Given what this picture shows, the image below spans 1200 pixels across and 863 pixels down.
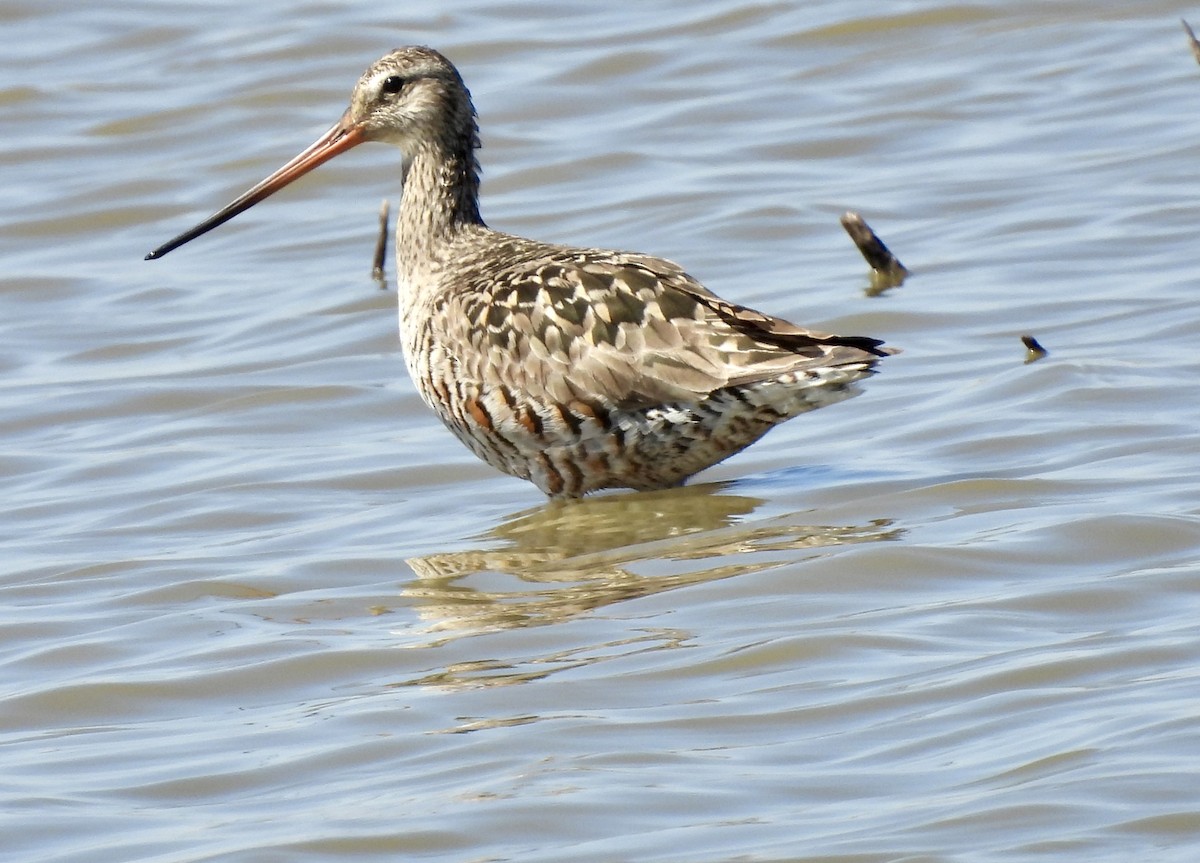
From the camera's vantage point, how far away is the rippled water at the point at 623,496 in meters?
5.52

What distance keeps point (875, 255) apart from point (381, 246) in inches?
104

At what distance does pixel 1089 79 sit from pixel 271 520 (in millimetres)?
7437

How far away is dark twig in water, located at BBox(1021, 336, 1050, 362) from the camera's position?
9562 mm

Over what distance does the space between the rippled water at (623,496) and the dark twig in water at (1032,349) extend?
0.07 metres

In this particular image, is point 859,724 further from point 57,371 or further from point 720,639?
point 57,371

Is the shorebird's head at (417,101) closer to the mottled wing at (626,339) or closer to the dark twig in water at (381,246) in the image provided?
the mottled wing at (626,339)

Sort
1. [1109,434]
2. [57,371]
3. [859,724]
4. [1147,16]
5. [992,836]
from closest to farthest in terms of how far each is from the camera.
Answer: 1. [992,836]
2. [859,724]
3. [1109,434]
4. [57,371]
5. [1147,16]

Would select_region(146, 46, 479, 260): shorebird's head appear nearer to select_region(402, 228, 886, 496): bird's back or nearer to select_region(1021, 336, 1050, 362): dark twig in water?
select_region(402, 228, 886, 496): bird's back

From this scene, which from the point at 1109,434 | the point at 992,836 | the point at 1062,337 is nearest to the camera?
the point at 992,836

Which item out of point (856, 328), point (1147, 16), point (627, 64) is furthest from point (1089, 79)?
point (856, 328)

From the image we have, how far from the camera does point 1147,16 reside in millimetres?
15297

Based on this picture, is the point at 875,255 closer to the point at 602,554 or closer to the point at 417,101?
the point at 417,101

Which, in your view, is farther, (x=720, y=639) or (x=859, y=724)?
(x=720, y=639)

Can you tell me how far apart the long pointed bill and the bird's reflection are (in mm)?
2033
